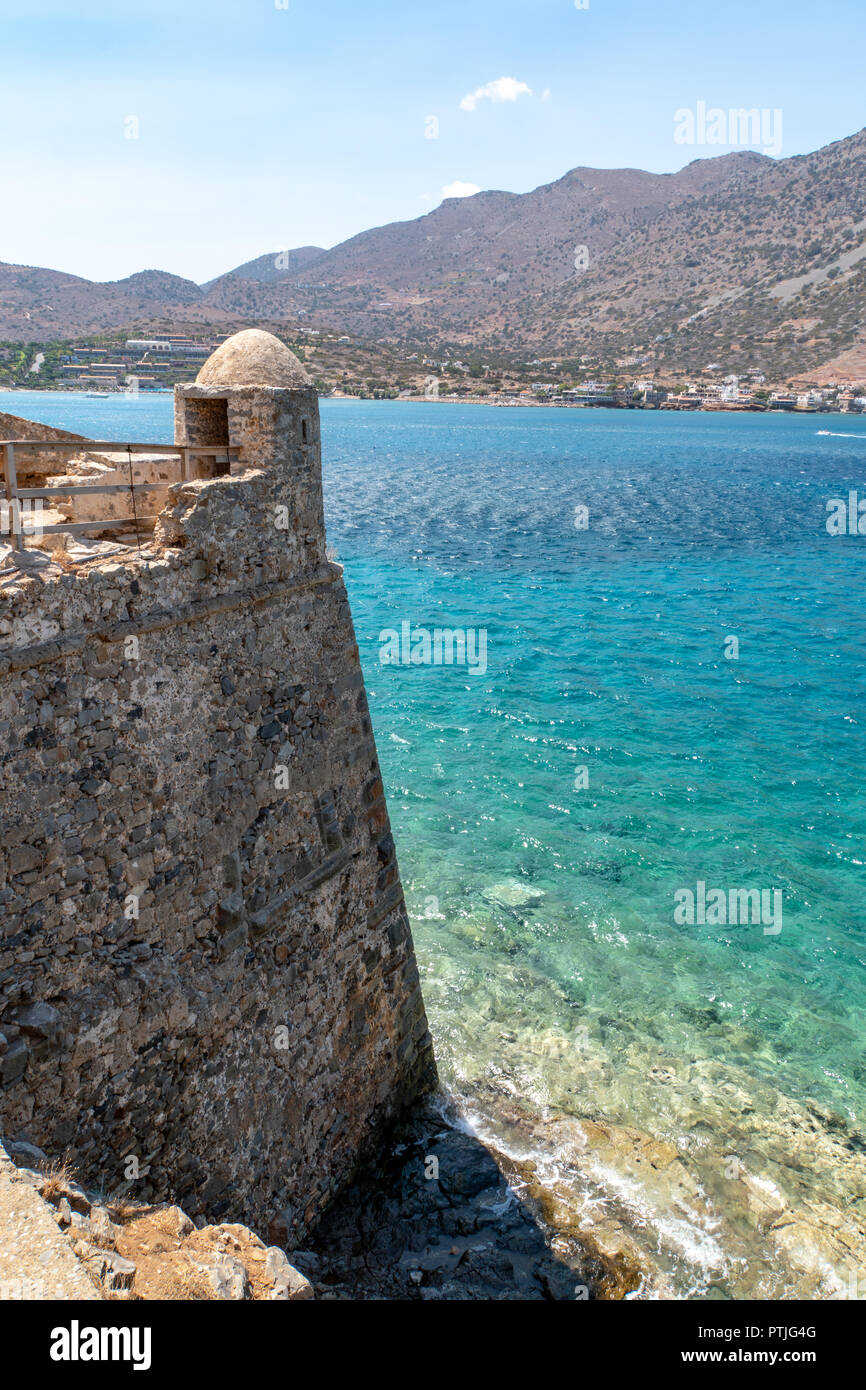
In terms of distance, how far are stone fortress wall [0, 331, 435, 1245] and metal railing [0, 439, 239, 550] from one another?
0.34m

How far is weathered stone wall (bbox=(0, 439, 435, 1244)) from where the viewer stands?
237 inches

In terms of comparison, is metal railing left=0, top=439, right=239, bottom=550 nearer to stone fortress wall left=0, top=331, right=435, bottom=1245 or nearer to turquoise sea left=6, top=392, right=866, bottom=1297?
stone fortress wall left=0, top=331, right=435, bottom=1245

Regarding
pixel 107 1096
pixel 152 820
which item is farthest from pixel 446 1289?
pixel 152 820

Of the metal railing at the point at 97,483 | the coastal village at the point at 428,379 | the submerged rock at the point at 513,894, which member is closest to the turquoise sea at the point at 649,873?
the submerged rock at the point at 513,894

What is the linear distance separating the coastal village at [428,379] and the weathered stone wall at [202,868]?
127277 mm

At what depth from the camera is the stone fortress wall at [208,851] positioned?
6.04 metres

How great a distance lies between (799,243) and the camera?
195 metres

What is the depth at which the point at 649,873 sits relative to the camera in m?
16.6

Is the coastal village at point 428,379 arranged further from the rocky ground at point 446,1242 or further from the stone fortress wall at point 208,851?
the rocky ground at point 446,1242

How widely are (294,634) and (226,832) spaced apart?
2.03 m

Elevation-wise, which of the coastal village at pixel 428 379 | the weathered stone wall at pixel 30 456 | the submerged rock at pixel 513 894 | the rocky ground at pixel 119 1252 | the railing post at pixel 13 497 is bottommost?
the submerged rock at pixel 513 894

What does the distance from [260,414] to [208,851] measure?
12.9 ft

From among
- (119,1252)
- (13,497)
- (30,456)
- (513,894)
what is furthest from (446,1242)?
(30,456)

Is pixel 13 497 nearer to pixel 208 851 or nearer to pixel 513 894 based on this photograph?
pixel 208 851
